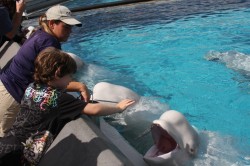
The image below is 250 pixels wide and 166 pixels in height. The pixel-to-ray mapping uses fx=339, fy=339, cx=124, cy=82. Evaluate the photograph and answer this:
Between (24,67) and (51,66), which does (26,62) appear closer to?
(24,67)

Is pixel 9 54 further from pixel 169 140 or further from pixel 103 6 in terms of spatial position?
pixel 103 6

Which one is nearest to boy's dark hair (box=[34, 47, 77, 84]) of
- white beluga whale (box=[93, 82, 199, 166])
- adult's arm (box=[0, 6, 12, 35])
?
white beluga whale (box=[93, 82, 199, 166])

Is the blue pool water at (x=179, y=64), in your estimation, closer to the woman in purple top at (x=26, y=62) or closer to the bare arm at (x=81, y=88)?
the bare arm at (x=81, y=88)

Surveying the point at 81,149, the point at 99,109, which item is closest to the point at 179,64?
the point at 99,109

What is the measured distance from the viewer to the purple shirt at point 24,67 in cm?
321

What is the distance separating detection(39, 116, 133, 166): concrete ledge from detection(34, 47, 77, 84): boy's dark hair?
→ 1.68 ft

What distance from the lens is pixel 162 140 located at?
3.66 meters

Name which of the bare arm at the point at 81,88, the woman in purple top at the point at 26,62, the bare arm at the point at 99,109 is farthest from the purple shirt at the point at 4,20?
the bare arm at the point at 99,109

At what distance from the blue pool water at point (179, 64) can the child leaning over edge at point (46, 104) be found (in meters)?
1.65

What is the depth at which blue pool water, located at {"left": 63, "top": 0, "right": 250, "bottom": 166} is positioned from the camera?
457 centimetres

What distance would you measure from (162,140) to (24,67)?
1.63m

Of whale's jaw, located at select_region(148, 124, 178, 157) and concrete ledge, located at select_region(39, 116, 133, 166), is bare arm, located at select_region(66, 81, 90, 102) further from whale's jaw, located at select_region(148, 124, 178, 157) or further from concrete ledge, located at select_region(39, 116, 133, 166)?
whale's jaw, located at select_region(148, 124, 178, 157)

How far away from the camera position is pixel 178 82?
698 centimetres

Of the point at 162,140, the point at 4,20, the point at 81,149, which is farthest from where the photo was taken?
the point at 4,20
